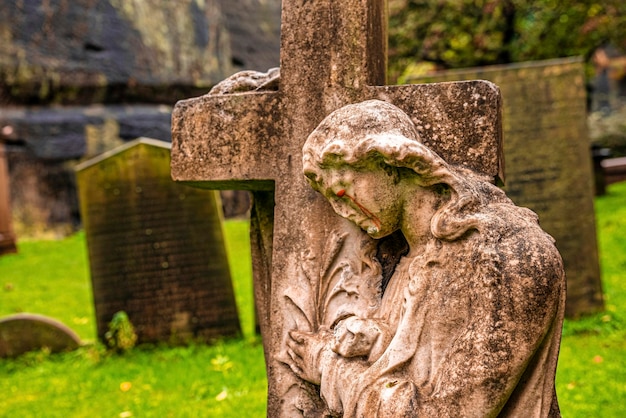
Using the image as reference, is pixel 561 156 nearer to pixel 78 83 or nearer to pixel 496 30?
pixel 496 30

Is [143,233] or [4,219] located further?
[4,219]

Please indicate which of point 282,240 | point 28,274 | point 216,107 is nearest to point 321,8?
point 216,107

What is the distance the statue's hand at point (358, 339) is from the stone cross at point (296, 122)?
0.28 meters

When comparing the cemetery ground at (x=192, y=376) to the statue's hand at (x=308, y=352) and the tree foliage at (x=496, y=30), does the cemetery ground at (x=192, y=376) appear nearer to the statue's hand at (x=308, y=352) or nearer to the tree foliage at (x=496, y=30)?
the statue's hand at (x=308, y=352)

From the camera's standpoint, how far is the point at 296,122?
2615 millimetres

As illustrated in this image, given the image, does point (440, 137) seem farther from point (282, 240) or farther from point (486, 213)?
point (282, 240)

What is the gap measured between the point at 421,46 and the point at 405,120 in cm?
1251

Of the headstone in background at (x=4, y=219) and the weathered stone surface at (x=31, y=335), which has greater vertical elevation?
the headstone in background at (x=4, y=219)

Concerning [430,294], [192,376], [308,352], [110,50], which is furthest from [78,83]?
[430,294]

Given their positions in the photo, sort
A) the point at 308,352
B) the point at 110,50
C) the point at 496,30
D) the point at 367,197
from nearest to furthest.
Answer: the point at 367,197, the point at 308,352, the point at 496,30, the point at 110,50

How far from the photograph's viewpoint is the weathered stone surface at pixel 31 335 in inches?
272

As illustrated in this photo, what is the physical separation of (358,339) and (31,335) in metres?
5.51

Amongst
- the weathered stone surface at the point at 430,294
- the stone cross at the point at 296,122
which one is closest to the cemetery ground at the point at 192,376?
the stone cross at the point at 296,122

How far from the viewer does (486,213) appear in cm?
216
